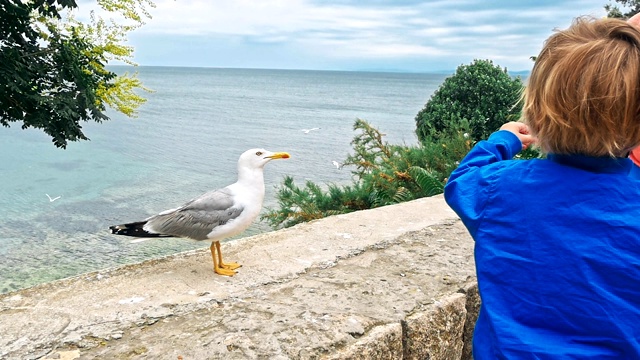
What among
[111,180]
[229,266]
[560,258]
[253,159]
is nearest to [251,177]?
[253,159]

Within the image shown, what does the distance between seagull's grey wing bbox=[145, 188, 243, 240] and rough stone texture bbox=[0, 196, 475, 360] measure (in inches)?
6.0

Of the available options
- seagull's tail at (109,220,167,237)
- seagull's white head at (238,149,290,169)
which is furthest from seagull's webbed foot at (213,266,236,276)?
seagull's white head at (238,149,290,169)

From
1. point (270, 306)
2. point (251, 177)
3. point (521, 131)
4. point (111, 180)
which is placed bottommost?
point (111, 180)

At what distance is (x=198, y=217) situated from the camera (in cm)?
Result: 272

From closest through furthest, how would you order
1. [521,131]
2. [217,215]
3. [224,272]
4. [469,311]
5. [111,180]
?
1. [521,131]
2. [469,311]
3. [224,272]
4. [217,215]
5. [111,180]

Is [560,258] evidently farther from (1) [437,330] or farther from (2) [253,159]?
(2) [253,159]

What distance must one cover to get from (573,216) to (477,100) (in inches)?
277

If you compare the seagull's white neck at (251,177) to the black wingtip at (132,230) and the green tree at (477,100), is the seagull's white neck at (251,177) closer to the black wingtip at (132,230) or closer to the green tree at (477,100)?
the black wingtip at (132,230)

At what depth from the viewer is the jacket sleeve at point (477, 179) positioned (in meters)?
1.39

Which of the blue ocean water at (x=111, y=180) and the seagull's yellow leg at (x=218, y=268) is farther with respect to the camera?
Result: the blue ocean water at (x=111, y=180)

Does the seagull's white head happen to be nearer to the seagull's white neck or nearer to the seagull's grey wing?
the seagull's white neck

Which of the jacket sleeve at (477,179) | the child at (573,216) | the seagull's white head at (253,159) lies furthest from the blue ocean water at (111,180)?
the child at (573,216)

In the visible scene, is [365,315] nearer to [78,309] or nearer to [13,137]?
[78,309]

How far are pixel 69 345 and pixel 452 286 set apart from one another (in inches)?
58.4
